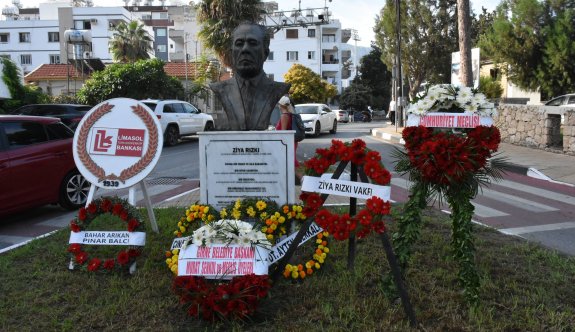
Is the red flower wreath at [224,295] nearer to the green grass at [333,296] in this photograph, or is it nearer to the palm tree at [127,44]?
the green grass at [333,296]

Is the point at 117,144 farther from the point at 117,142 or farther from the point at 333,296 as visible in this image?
the point at 333,296

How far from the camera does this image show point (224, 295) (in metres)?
3.73

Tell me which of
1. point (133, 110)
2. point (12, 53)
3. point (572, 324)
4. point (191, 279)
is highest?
point (12, 53)

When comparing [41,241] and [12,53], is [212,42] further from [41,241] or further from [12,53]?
[12,53]

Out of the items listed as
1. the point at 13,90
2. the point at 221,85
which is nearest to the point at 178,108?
the point at 13,90

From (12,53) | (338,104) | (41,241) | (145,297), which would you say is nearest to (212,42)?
(41,241)

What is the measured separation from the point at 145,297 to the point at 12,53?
63132 millimetres

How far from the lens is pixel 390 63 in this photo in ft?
112

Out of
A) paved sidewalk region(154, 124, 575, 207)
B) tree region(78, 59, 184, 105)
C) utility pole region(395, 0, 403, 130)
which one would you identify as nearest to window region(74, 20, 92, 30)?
tree region(78, 59, 184, 105)

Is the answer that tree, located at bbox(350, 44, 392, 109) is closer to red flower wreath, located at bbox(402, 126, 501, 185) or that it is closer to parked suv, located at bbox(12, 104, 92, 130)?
parked suv, located at bbox(12, 104, 92, 130)

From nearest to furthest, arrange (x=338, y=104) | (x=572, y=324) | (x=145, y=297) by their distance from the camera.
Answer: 1. (x=572, y=324)
2. (x=145, y=297)
3. (x=338, y=104)

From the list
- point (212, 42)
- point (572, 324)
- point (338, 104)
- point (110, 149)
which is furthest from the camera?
point (338, 104)

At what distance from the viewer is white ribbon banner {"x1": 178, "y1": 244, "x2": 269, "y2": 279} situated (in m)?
3.90

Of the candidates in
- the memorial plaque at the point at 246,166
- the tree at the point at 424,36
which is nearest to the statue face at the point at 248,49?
the memorial plaque at the point at 246,166
